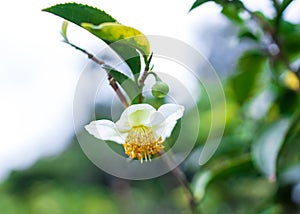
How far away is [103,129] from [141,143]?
51mm

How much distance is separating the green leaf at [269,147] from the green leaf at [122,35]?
33 centimetres

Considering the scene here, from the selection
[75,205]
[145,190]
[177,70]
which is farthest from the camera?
[75,205]

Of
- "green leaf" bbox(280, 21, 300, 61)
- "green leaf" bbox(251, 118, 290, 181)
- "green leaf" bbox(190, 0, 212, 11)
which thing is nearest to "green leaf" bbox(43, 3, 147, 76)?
"green leaf" bbox(190, 0, 212, 11)

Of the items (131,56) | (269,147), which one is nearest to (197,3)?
(131,56)

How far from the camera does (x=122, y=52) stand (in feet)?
1.87

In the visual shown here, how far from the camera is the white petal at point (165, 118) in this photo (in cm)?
59

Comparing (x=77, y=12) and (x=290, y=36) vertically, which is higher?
(x=77, y=12)

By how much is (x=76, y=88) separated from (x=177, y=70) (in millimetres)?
129

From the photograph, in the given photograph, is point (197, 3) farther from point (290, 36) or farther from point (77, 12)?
point (290, 36)

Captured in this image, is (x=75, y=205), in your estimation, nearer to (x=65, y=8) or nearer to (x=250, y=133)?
(x=250, y=133)

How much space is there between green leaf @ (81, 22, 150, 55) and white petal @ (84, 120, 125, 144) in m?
0.10

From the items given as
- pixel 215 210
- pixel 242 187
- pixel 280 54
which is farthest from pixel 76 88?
pixel 215 210

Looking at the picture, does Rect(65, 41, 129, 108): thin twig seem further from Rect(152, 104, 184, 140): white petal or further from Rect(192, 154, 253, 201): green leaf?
Rect(192, 154, 253, 201): green leaf

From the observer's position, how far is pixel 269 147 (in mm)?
825
